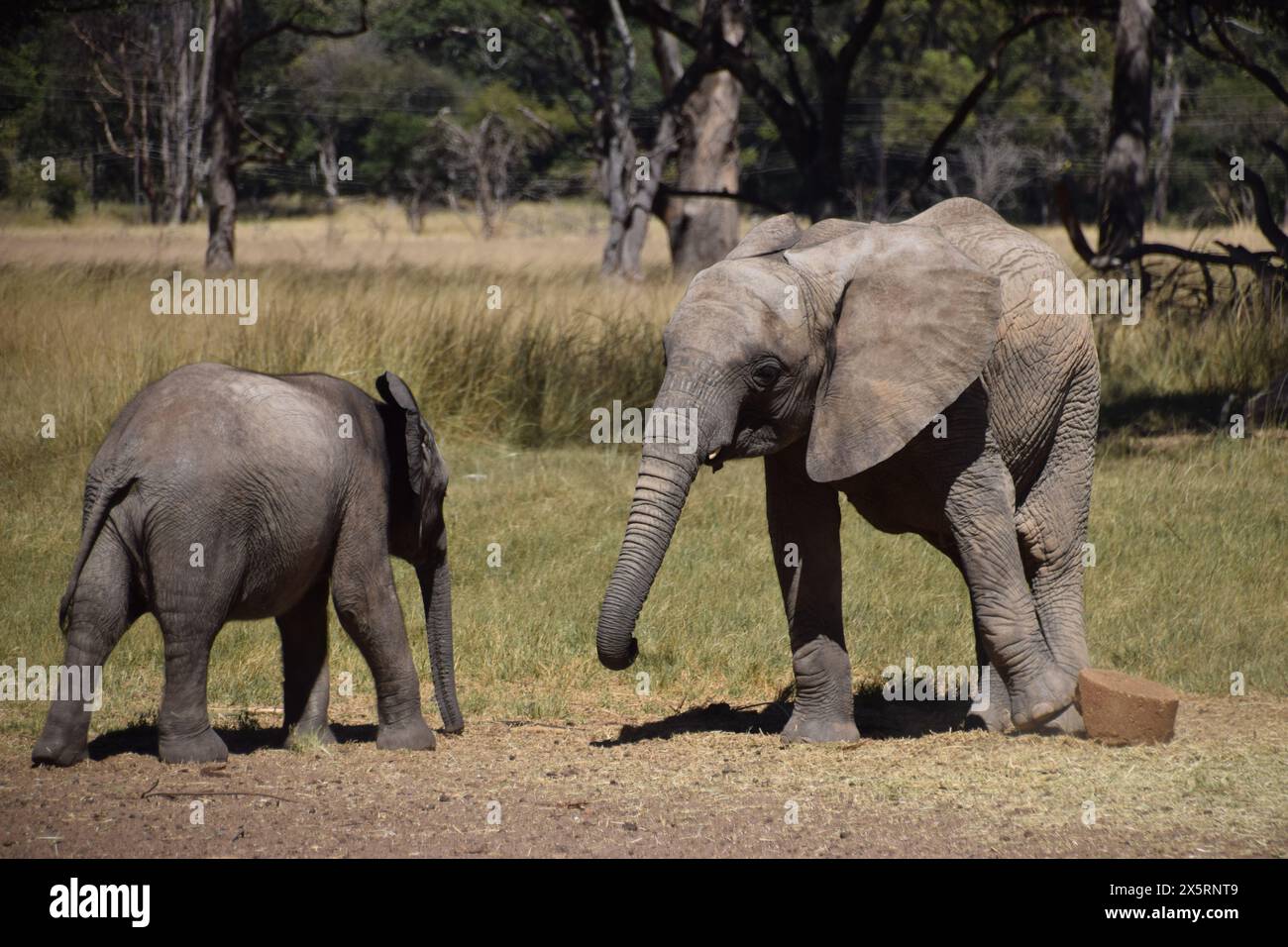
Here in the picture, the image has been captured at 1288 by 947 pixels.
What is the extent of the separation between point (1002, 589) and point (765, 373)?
4.13 feet

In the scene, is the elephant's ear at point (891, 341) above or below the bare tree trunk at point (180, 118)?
below

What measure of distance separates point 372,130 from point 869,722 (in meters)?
43.9

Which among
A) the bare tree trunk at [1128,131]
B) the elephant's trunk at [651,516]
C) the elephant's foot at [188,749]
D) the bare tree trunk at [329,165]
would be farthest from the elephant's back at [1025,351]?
the bare tree trunk at [329,165]

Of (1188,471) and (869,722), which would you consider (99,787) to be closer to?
(869,722)

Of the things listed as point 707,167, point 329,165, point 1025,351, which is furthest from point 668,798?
point 329,165

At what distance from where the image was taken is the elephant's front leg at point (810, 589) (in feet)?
20.7

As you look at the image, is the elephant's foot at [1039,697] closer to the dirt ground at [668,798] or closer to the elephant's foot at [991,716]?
the dirt ground at [668,798]

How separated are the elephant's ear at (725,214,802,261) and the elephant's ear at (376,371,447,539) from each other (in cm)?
130

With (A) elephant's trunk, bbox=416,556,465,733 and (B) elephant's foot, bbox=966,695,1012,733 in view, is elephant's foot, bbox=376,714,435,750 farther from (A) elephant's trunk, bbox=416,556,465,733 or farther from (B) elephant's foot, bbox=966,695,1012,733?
(B) elephant's foot, bbox=966,695,1012,733

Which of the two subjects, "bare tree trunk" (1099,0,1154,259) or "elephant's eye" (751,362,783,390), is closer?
"elephant's eye" (751,362,783,390)

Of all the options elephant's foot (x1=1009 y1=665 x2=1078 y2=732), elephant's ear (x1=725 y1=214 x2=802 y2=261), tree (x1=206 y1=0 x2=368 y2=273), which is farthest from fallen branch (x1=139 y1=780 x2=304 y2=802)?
tree (x1=206 y1=0 x2=368 y2=273)

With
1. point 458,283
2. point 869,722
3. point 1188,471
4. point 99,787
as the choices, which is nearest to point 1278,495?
point 1188,471

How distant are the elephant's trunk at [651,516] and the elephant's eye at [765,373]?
247 mm

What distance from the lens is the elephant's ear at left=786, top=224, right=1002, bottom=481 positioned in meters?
5.75
